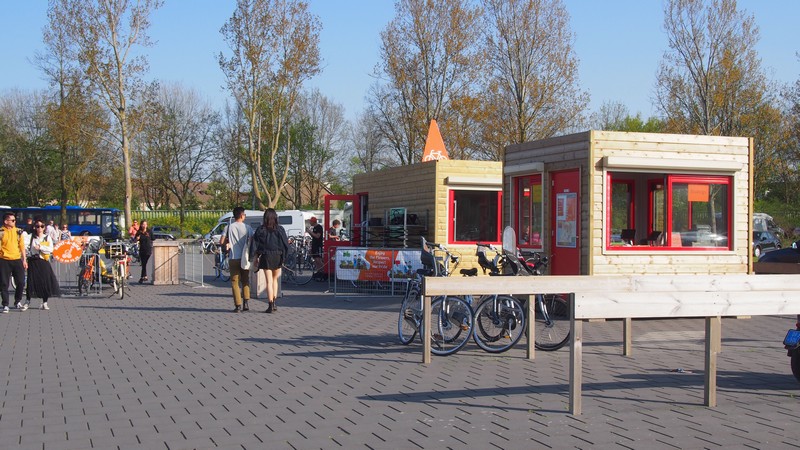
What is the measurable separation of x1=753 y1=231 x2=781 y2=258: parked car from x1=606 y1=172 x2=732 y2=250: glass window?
27219 millimetres

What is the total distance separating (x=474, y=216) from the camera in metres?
20.0

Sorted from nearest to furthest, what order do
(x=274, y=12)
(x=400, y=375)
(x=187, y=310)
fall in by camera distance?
(x=400, y=375)
(x=187, y=310)
(x=274, y=12)

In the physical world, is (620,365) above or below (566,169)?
below

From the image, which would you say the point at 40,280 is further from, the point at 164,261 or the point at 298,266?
the point at 298,266

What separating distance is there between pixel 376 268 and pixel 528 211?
3522mm

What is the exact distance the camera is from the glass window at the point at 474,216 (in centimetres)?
1977

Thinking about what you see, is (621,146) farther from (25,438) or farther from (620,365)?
(25,438)

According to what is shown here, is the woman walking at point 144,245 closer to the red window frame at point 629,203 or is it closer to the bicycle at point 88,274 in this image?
the bicycle at point 88,274

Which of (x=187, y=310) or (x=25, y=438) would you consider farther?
(x=187, y=310)

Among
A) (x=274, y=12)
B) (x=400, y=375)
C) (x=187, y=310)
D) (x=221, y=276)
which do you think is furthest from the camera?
(x=274, y=12)

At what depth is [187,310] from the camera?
14.9 meters

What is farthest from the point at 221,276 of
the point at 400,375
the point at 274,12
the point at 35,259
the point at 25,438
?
the point at 274,12

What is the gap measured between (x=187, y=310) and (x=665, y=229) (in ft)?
27.7

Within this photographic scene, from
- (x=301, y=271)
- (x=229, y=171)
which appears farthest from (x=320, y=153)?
(x=301, y=271)
